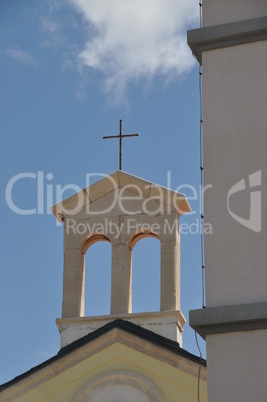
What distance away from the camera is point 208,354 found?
810 cm

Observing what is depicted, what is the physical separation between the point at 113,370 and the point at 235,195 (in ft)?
25.0

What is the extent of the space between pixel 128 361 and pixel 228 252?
7668 mm

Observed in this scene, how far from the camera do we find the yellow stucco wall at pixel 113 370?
50.7 ft

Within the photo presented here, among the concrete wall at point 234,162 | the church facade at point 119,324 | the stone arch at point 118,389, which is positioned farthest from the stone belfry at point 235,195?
the stone arch at point 118,389

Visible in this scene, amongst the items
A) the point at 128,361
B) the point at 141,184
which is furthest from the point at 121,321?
the point at 141,184

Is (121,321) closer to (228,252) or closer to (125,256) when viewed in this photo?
(125,256)

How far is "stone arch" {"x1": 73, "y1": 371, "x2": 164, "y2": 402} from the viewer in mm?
15523

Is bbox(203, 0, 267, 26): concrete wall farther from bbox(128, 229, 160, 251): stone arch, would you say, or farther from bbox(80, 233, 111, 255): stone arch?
bbox(80, 233, 111, 255): stone arch

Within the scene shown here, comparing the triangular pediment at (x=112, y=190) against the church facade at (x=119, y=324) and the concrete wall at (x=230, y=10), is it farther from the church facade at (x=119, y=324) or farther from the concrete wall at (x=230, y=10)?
the concrete wall at (x=230, y=10)

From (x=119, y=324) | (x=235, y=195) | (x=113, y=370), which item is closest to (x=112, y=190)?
(x=119, y=324)

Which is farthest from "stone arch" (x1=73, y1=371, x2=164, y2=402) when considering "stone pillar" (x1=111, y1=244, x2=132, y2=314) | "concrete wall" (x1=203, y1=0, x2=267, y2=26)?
"concrete wall" (x1=203, y1=0, x2=267, y2=26)

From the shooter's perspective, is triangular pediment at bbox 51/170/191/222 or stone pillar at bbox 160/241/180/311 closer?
stone pillar at bbox 160/241/180/311

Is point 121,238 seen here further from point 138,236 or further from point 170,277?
point 170,277

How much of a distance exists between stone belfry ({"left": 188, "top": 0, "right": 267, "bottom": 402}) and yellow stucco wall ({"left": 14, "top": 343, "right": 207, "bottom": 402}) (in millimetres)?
7087
